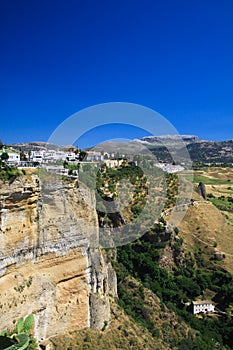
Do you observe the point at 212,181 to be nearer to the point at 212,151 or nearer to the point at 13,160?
the point at 13,160

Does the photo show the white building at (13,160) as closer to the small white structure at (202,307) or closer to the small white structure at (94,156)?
the small white structure at (94,156)

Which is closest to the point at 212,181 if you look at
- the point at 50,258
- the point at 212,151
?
the point at 50,258

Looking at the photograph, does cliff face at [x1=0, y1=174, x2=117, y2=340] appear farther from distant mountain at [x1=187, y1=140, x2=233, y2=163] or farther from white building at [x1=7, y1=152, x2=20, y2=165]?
distant mountain at [x1=187, y1=140, x2=233, y2=163]

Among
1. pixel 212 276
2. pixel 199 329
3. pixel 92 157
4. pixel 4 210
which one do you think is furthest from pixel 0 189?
pixel 212 276

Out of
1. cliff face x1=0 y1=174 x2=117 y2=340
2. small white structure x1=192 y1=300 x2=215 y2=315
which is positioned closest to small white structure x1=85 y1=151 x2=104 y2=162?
cliff face x1=0 y1=174 x2=117 y2=340

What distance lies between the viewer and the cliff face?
899 cm

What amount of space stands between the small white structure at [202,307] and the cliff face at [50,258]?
37.0ft

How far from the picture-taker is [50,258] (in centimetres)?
1048

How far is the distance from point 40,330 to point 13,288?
2.02 meters

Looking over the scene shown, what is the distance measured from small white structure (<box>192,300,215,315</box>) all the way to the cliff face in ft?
37.0

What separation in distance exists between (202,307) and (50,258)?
52.0 feet

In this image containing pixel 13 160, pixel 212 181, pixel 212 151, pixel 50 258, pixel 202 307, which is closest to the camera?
pixel 50 258

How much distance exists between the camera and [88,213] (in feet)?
40.9

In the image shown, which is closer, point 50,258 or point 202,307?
point 50,258
